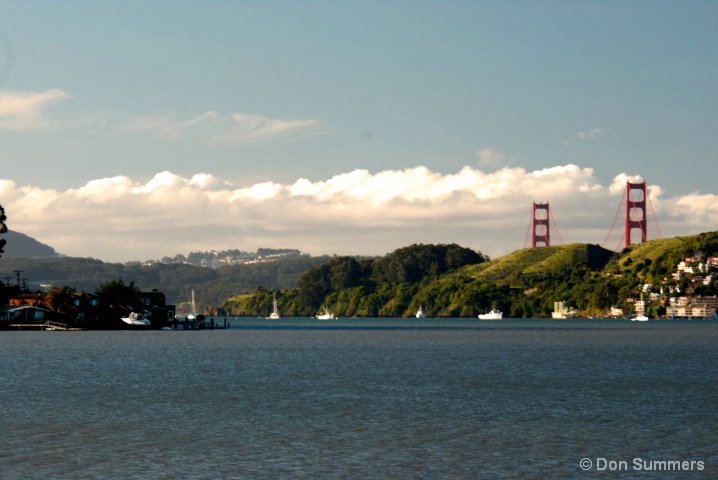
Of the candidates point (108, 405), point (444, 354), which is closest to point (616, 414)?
point (108, 405)

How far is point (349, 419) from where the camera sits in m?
63.2

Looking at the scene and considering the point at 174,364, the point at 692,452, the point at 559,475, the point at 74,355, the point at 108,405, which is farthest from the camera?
the point at 74,355

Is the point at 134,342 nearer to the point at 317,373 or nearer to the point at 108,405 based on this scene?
the point at 317,373

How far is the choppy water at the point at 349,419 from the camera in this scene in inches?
1845

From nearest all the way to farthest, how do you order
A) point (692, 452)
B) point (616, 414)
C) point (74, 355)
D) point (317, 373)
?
point (692, 452)
point (616, 414)
point (317, 373)
point (74, 355)

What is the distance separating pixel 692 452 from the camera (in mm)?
49969

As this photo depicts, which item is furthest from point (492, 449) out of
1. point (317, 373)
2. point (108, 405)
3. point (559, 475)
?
point (317, 373)

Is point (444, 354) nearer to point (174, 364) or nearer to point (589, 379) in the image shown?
point (174, 364)

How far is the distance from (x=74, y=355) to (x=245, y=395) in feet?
218

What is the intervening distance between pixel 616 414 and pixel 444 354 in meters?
79.6

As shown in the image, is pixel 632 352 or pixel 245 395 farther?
pixel 632 352

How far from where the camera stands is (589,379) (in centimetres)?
9512

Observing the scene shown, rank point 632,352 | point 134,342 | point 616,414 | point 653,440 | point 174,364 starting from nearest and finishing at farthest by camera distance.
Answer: point 653,440 < point 616,414 < point 174,364 < point 632,352 < point 134,342

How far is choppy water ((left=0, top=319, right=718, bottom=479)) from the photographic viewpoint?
46.9 meters
